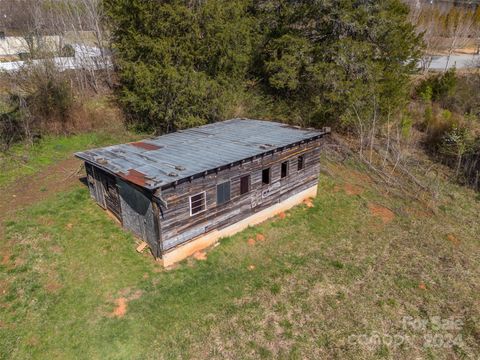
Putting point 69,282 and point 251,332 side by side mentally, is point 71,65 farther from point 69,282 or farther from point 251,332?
point 251,332

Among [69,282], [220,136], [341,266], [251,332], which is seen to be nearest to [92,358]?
[69,282]

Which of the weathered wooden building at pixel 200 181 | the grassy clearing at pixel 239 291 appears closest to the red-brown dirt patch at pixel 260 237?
the grassy clearing at pixel 239 291

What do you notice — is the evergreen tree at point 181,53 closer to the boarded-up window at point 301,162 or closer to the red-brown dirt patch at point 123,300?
the boarded-up window at point 301,162

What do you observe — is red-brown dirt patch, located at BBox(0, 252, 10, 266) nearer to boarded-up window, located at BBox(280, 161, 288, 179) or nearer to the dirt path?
the dirt path

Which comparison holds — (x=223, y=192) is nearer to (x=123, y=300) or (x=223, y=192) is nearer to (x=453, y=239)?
(x=123, y=300)

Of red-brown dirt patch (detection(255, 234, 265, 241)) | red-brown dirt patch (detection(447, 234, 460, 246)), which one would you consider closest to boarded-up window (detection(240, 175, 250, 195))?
red-brown dirt patch (detection(255, 234, 265, 241))
